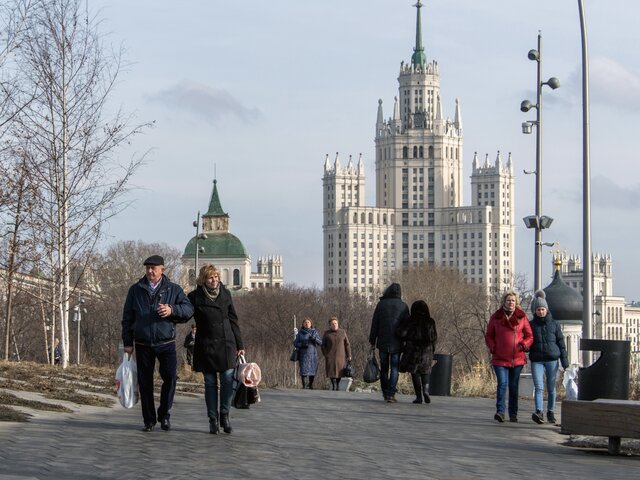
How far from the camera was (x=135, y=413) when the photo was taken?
18.0 metres

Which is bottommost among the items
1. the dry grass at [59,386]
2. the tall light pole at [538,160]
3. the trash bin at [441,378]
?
the trash bin at [441,378]

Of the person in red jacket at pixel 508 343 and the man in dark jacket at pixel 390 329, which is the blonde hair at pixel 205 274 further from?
the man in dark jacket at pixel 390 329

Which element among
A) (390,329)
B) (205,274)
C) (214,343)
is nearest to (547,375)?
(390,329)

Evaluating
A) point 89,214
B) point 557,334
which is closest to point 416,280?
point 89,214

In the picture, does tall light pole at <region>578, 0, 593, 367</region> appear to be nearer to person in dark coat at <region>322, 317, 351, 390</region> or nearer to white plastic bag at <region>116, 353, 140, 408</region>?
person in dark coat at <region>322, 317, 351, 390</region>

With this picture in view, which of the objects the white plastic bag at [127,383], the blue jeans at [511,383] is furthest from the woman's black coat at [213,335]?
the blue jeans at [511,383]

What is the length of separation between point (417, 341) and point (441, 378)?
4.81 meters

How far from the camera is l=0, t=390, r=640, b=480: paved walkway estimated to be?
12.1 metres

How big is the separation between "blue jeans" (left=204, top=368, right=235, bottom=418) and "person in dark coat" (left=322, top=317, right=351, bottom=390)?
1422cm

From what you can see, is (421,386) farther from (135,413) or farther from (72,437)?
(72,437)

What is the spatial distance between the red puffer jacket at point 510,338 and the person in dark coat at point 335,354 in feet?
34.2

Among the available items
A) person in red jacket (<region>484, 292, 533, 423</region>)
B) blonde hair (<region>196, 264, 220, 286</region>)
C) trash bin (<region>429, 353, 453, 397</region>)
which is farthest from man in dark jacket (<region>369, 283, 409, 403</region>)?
blonde hair (<region>196, 264, 220, 286</region>)

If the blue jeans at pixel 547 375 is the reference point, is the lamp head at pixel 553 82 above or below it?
above

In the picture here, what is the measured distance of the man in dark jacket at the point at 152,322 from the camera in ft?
49.4
